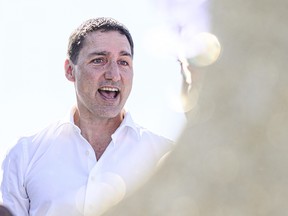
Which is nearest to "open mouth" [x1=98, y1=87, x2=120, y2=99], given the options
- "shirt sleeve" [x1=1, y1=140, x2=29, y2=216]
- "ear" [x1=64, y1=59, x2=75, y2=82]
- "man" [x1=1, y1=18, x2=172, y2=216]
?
"man" [x1=1, y1=18, x2=172, y2=216]

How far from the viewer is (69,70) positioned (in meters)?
2.07

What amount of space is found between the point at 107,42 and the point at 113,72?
15cm

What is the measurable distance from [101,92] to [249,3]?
1381 mm

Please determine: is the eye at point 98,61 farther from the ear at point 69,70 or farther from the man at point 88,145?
the ear at point 69,70

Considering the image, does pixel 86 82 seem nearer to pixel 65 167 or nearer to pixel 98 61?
pixel 98 61

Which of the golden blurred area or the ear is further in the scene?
the ear

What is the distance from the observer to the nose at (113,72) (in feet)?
5.93

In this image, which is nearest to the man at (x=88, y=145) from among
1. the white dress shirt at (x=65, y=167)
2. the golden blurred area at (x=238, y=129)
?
the white dress shirt at (x=65, y=167)

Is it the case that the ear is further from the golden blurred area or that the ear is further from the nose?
the golden blurred area

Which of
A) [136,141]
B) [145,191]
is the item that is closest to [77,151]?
[136,141]

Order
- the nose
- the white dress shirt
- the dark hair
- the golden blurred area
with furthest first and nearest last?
the dark hair → the nose → the white dress shirt → the golden blurred area

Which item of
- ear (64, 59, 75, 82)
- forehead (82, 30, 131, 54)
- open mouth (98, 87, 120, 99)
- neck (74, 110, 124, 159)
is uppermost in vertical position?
forehead (82, 30, 131, 54)

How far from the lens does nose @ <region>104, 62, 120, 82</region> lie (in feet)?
5.93

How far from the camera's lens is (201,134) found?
1.77ft
